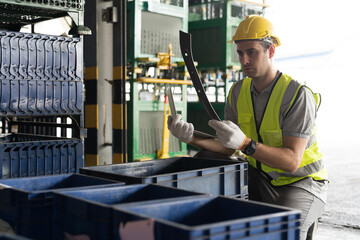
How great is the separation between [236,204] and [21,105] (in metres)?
2.74

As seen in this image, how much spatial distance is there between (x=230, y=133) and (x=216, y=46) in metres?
7.05

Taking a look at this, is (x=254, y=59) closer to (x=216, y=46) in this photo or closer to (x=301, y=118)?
(x=301, y=118)

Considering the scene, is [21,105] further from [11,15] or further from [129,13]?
[129,13]

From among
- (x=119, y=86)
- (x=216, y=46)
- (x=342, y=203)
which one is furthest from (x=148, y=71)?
(x=342, y=203)

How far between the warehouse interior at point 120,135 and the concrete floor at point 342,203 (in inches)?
0.7

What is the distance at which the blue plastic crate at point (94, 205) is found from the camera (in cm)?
174

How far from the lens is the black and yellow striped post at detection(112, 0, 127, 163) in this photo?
5.68 metres

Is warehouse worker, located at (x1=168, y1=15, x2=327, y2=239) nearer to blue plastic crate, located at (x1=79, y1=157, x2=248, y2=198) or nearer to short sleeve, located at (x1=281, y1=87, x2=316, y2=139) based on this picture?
short sleeve, located at (x1=281, y1=87, x2=316, y2=139)

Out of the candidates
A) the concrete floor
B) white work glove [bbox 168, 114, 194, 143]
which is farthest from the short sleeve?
the concrete floor

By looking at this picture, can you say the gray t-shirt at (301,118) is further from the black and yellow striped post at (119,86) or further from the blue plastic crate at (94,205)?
the black and yellow striped post at (119,86)

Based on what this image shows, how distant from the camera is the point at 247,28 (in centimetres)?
346

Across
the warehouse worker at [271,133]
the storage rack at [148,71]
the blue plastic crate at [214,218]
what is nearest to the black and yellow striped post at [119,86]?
the storage rack at [148,71]

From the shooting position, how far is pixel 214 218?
6.51ft

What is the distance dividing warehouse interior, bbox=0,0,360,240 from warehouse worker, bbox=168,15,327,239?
0.19 m
